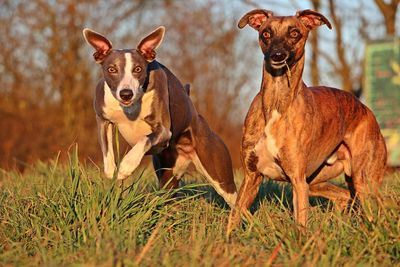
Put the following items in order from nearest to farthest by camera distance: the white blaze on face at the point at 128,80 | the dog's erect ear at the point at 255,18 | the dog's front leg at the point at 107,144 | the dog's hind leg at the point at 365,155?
the white blaze on face at the point at 128,80, the dog's front leg at the point at 107,144, the dog's erect ear at the point at 255,18, the dog's hind leg at the point at 365,155

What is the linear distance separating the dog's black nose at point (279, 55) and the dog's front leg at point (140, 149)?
1291mm

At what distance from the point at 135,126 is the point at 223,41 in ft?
45.9

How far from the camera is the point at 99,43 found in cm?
639

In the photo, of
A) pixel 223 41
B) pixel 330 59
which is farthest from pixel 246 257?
pixel 330 59

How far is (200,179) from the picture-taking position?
28.5 ft

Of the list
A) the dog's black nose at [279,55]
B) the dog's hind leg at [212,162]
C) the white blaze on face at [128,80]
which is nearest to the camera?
the dog's black nose at [279,55]

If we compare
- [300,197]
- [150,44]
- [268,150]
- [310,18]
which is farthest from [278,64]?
[150,44]

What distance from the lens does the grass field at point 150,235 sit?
3.87m

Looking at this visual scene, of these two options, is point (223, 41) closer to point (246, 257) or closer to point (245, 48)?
point (245, 48)

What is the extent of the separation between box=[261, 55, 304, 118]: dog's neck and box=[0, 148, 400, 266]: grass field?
86 centimetres

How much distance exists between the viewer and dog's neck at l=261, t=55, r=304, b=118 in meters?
5.80

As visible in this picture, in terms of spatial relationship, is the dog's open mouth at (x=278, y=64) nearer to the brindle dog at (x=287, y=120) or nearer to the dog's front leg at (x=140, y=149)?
the brindle dog at (x=287, y=120)

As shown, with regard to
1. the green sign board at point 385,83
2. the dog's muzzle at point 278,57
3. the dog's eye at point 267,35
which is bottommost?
the green sign board at point 385,83

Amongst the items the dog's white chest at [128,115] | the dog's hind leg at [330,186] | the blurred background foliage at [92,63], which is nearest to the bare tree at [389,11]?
the blurred background foliage at [92,63]
